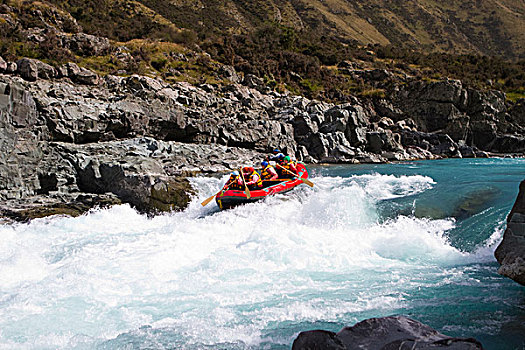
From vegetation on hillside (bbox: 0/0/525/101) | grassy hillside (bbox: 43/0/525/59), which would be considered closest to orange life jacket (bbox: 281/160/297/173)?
vegetation on hillside (bbox: 0/0/525/101)

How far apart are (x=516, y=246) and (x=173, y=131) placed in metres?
19.4

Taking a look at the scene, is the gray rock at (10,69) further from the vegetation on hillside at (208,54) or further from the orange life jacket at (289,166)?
the orange life jacket at (289,166)

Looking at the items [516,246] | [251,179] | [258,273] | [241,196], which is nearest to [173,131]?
[251,179]

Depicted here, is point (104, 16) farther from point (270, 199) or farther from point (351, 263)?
point (351, 263)

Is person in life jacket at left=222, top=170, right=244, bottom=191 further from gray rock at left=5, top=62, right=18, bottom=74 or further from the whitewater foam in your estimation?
gray rock at left=5, top=62, right=18, bottom=74

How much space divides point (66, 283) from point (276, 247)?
4228mm

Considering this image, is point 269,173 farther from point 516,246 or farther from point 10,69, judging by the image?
point 10,69

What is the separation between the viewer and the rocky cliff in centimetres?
1187

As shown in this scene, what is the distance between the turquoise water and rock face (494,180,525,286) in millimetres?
435

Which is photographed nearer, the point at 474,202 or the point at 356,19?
the point at 474,202

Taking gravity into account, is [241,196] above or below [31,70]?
below

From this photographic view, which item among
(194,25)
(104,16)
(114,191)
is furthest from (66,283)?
(194,25)

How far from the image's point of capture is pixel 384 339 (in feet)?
10.0

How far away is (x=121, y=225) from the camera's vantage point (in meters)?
10.5
